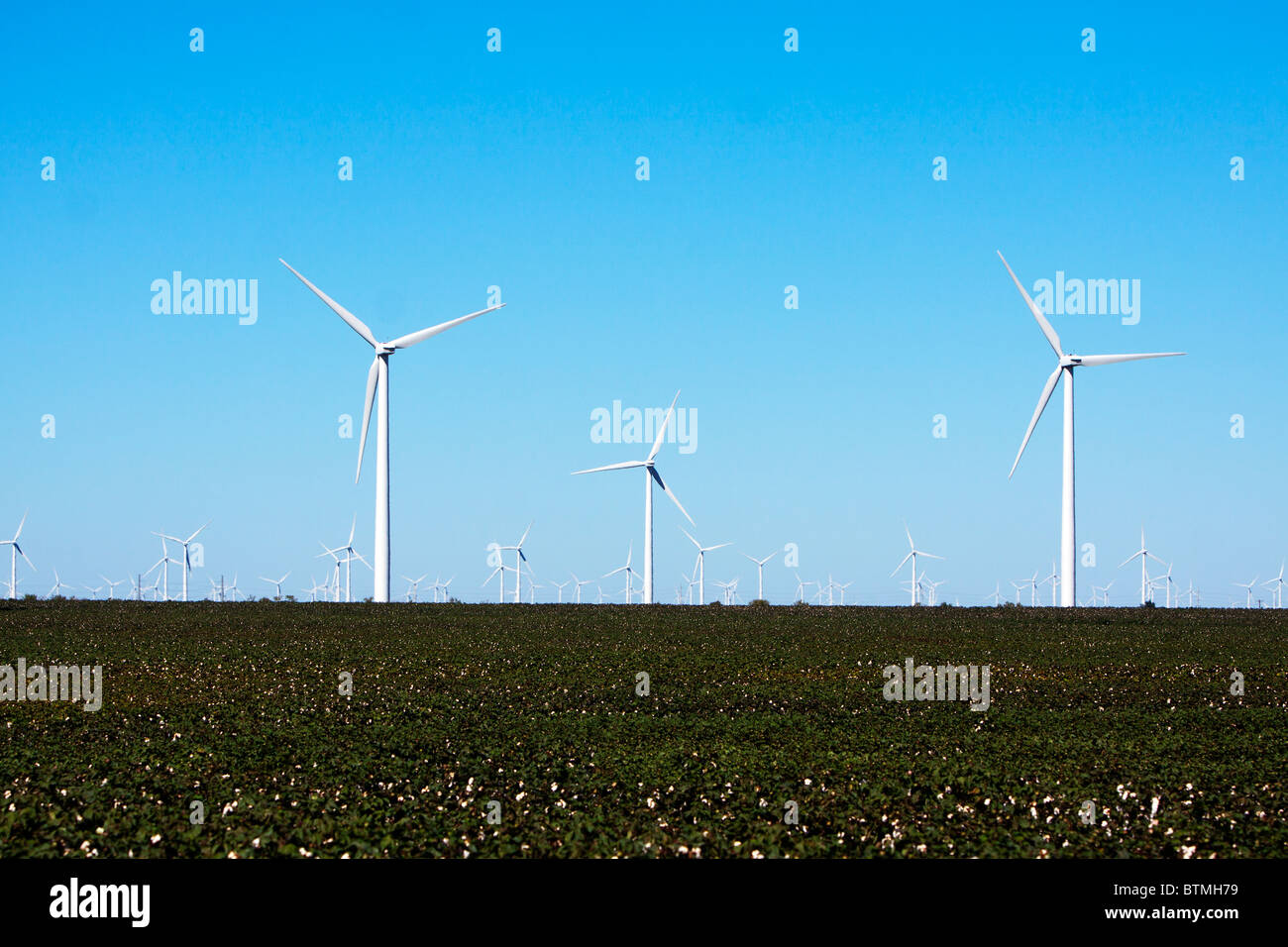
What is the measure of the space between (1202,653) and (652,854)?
3799cm

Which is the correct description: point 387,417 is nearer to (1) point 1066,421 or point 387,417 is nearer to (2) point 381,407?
(2) point 381,407

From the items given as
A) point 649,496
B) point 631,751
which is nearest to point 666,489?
point 649,496

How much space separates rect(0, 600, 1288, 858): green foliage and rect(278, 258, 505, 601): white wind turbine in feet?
86.0

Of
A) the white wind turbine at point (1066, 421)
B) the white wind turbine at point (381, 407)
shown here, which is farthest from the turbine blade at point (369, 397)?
the white wind turbine at point (1066, 421)

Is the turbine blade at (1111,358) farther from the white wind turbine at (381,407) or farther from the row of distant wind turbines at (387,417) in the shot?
the white wind turbine at (381,407)

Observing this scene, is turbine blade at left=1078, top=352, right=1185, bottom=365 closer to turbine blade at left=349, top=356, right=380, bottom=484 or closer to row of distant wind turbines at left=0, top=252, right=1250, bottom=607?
row of distant wind turbines at left=0, top=252, right=1250, bottom=607

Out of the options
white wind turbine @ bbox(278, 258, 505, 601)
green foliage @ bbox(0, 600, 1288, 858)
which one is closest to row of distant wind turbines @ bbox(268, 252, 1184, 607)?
white wind turbine @ bbox(278, 258, 505, 601)

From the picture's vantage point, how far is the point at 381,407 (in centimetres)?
8031

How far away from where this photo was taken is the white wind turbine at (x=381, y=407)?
7719 centimetres

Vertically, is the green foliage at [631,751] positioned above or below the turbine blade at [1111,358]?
below

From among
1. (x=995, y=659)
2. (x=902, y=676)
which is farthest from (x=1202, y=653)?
(x=902, y=676)

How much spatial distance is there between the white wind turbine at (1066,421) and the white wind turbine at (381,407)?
36916 mm

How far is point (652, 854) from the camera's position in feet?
53.0

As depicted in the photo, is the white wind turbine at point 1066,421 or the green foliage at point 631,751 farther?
the white wind turbine at point 1066,421
